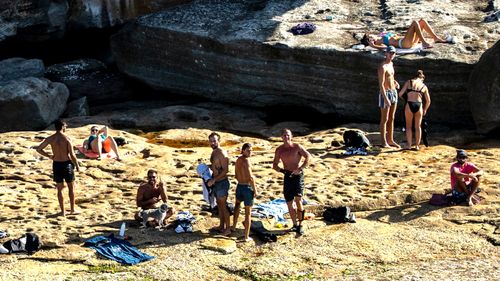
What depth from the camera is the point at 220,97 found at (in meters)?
25.5

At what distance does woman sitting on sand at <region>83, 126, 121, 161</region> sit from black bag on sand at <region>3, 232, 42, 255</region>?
505 cm

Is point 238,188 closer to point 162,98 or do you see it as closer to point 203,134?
point 203,134

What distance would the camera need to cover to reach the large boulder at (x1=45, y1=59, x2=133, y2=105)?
27.0 meters

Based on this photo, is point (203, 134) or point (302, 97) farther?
point (302, 97)

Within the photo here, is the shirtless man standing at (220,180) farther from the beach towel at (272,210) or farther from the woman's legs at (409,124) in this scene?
the woman's legs at (409,124)

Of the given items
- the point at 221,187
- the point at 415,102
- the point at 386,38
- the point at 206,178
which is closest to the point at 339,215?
the point at 221,187

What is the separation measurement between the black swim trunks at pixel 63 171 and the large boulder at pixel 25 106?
319 inches

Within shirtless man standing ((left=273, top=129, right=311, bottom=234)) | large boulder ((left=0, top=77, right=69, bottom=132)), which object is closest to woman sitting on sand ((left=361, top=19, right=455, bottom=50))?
shirtless man standing ((left=273, top=129, right=311, bottom=234))

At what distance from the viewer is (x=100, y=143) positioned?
19359mm

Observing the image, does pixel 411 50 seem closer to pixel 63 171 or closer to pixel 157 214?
pixel 157 214

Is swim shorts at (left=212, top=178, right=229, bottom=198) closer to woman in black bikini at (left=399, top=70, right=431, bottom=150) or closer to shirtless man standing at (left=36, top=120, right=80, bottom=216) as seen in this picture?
shirtless man standing at (left=36, top=120, right=80, bottom=216)

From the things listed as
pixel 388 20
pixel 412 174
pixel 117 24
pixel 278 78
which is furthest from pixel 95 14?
pixel 412 174

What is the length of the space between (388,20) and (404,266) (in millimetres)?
11808

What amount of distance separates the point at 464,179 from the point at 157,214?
18.0 feet
